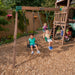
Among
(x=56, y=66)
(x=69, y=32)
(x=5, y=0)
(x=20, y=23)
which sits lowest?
(x=56, y=66)

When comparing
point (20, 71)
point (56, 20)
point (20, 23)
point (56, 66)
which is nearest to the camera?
point (20, 71)

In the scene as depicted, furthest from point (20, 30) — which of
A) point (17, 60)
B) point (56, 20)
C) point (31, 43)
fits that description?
point (17, 60)

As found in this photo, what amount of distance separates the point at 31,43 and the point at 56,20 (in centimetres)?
339

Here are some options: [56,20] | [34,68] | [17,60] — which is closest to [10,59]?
[17,60]

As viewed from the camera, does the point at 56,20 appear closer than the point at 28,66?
No

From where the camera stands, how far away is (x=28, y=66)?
3.43 m

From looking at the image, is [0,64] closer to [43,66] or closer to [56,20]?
[43,66]

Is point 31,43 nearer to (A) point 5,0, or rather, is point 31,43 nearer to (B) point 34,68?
(B) point 34,68

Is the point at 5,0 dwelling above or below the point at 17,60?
above

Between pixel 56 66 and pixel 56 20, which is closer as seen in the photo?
pixel 56 66

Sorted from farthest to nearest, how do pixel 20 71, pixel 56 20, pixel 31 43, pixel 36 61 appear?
pixel 56 20, pixel 31 43, pixel 36 61, pixel 20 71

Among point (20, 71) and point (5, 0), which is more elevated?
point (5, 0)

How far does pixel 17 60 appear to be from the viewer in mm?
3885

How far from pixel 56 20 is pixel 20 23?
4.03 metres
